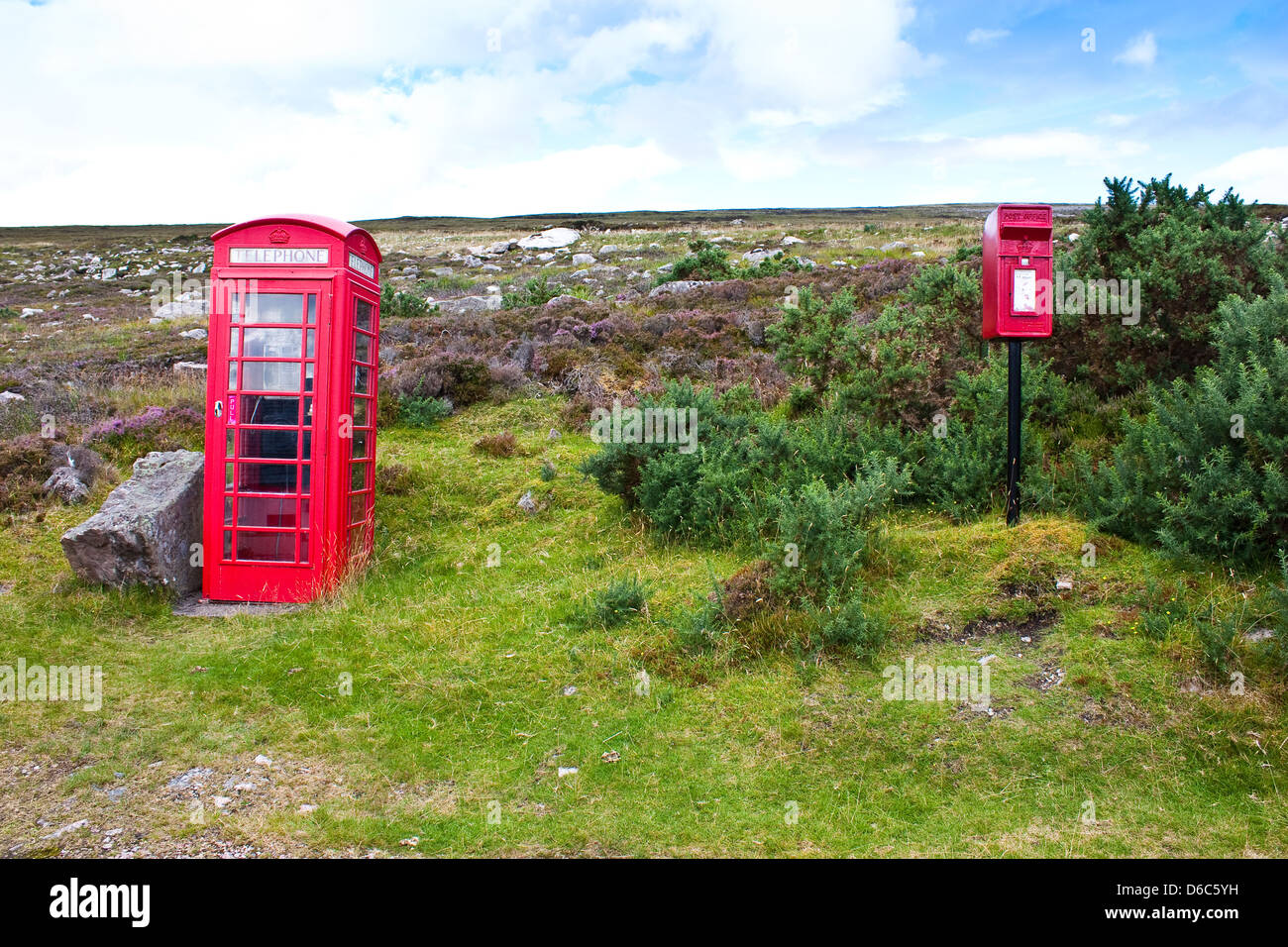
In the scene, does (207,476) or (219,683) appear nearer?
(219,683)

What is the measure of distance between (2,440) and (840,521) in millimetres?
11061

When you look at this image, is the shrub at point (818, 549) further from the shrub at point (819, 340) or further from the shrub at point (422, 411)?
the shrub at point (422, 411)

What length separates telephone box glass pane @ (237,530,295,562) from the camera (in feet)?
24.5

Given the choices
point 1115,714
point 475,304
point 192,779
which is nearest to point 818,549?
point 1115,714

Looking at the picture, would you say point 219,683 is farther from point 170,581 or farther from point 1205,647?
point 1205,647

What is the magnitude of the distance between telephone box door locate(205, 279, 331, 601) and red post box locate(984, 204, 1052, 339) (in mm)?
5507

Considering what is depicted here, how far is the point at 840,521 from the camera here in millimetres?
6031

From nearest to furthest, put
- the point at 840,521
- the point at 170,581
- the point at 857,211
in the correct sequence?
the point at 840,521, the point at 170,581, the point at 857,211

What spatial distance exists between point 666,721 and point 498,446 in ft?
A: 22.1

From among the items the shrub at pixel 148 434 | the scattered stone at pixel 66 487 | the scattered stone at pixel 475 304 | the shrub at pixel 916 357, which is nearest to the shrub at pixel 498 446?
the shrub at pixel 148 434

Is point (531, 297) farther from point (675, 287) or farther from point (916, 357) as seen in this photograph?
point (916, 357)

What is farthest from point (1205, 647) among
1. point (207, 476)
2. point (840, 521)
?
point (207, 476)

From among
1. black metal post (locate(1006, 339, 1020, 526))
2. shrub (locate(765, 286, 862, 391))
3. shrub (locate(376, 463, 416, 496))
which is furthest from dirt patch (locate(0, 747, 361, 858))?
shrub (locate(765, 286, 862, 391))

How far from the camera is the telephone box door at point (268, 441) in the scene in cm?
728
